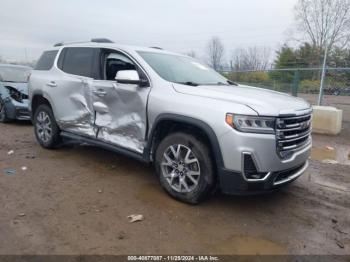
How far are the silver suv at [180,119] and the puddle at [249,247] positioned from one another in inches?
19.8

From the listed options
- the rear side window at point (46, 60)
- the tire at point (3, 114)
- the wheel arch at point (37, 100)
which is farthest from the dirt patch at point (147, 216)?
the tire at point (3, 114)

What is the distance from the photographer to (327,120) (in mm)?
8523

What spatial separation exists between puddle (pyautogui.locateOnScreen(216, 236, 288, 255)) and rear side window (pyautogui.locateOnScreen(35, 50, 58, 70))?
179 inches

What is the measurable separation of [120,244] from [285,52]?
3489 centimetres

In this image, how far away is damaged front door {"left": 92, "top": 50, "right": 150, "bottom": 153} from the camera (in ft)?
13.8

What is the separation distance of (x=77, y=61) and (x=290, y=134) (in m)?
3.63

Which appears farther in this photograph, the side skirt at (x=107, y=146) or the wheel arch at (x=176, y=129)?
the side skirt at (x=107, y=146)

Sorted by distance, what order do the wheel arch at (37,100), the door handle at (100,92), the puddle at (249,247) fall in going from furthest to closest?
1. the wheel arch at (37,100)
2. the door handle at (100,92)
3. the puddle at (249,247)

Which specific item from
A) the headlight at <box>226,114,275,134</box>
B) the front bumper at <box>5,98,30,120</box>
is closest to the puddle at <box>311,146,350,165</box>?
the headlight at <box>226,114,275,134</box>

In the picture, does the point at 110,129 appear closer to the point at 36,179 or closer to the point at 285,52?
the point at 36,179

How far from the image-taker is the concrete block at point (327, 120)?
8422 mm

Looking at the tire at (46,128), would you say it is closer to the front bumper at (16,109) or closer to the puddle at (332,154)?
the front bumper at (16,109)

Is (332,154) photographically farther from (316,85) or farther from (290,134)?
(316,85)

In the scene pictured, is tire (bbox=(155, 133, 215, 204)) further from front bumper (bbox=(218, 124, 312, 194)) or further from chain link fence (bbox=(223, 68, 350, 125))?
chain link fence (bbox=(223, 68, 350, 125))
